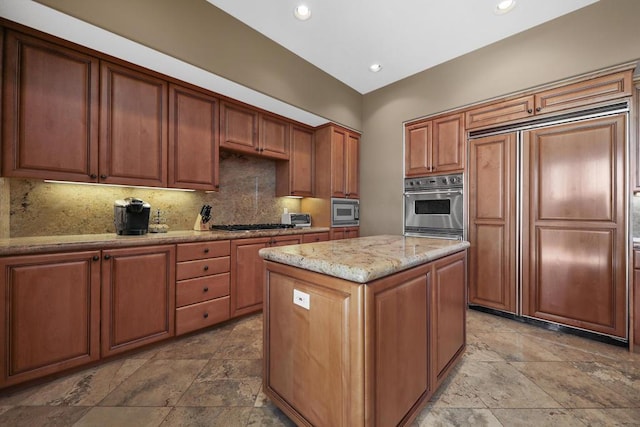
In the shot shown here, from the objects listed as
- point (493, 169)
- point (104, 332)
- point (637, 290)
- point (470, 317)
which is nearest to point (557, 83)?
point (493, 169)

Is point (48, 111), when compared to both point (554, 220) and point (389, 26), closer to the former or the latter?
point (389, 26)

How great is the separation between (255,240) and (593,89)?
337 cm

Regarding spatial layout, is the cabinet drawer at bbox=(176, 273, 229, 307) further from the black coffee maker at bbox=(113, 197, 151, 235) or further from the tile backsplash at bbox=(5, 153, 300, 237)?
the tile backsplash at bbox=(5, 153, 300, 237)

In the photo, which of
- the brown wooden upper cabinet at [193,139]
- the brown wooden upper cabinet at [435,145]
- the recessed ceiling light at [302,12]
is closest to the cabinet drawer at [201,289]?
the brown wooden upper cabinet at [193,139]

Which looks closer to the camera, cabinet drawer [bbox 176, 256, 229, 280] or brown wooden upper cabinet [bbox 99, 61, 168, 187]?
brown wooden upper cabinet [bbox 99, 61, 168, 187]

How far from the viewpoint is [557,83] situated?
2.35 metres

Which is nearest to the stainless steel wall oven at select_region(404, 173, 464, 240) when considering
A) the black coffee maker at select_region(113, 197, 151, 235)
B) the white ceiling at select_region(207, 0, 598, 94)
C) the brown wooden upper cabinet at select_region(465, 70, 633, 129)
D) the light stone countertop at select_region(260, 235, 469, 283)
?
the brown wooden upper cabinet at select_region(465, 70, 633, 129)

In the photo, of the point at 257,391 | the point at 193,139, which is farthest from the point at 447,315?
the point at 193,139

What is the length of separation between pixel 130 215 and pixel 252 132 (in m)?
1.51

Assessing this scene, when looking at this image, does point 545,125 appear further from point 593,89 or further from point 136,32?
point 136,32

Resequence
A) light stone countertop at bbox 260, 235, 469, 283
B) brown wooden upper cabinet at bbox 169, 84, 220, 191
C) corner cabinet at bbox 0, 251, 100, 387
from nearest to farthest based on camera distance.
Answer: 1. light stone countertop at bbox 260, 235, 469, 283
2. corner cabinet at bbox 0, 251, 100, 387
3. brown wooden upper cabinet at bbox 169, 84, 220, 191

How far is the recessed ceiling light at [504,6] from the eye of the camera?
7.16ft

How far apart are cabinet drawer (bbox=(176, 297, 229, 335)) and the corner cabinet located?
1.76ft

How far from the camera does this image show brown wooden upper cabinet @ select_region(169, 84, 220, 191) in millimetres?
2367
